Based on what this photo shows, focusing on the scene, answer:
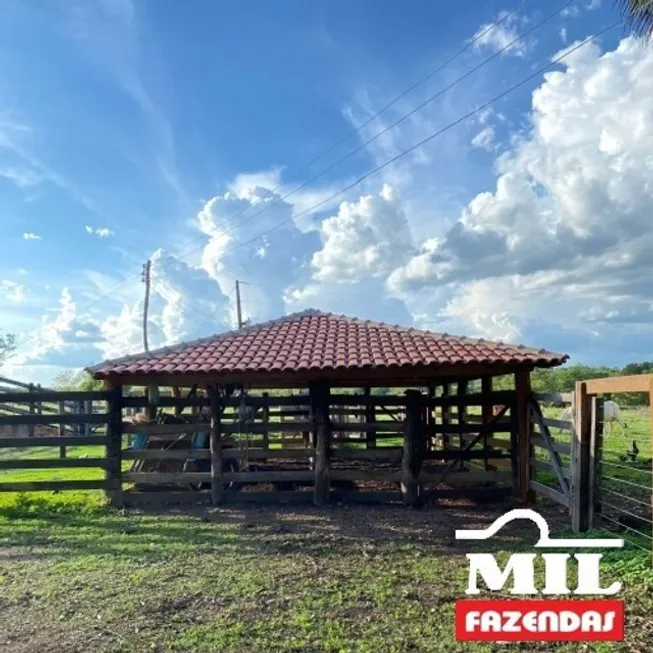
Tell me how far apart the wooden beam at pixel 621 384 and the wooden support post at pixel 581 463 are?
0.17 meters

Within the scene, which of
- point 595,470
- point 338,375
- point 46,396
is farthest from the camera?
point 46,396

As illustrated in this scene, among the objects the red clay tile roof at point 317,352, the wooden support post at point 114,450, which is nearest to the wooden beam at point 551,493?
the red clay tile roof at point 317,352

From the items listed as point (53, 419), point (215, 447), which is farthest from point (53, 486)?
point (215, 447)

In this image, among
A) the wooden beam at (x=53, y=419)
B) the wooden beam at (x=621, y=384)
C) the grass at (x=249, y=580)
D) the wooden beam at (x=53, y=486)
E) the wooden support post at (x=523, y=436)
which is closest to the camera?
the grass at (x=249, y=580)

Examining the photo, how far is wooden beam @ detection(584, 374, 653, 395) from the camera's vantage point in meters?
5.06

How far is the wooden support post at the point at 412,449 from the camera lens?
8523 mm

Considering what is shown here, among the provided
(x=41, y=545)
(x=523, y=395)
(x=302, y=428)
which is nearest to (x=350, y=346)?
(x=302, y=428)

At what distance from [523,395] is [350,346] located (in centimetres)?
277

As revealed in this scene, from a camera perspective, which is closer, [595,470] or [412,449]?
[595,470]

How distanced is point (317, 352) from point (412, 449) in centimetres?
207

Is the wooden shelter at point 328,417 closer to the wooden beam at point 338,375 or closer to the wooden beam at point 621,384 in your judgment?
the wooden beam at point 338,375

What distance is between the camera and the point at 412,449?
28.1ft

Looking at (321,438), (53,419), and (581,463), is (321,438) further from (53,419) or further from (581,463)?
(53,419)

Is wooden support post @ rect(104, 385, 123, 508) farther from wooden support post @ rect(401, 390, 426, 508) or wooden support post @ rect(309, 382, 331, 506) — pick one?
wooden support post @ rect(401, 390, 426, 508)
